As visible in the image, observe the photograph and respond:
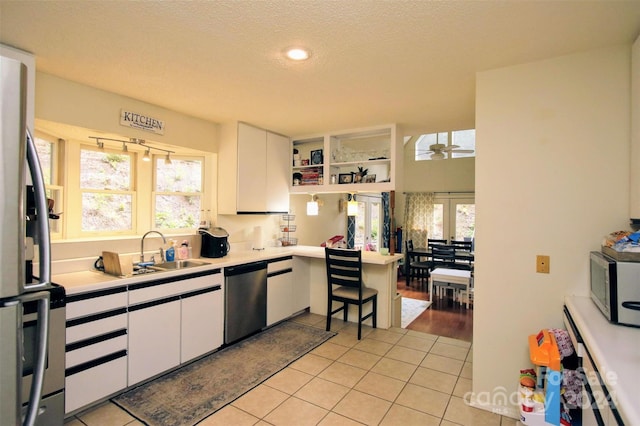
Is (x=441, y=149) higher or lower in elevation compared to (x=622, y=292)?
higher

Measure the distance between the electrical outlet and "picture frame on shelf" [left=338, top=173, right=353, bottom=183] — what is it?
2236 mm

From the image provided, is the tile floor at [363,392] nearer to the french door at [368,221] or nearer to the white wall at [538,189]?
the white wall at [538,189]

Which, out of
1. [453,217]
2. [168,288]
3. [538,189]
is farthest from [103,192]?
[453,217]

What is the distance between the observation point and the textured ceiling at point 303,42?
1.60m

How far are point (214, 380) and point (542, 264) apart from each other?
2.60 m

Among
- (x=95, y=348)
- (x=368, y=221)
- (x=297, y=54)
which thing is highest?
(x=297, y=54)

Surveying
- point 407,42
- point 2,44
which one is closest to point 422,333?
point 407,42

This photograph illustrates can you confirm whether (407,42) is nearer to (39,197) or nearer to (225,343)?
(39,197)

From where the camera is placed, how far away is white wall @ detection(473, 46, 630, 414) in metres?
1.96

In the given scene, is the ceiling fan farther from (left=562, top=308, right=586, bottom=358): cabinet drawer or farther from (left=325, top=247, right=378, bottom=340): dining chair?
(left=562, top=308, right=586, bottom=358): cabinet drawer

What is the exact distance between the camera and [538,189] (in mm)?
2127

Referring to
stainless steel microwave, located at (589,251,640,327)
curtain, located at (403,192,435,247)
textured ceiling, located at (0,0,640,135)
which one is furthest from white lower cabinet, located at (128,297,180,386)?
curtain, located at (403,192,435,247)

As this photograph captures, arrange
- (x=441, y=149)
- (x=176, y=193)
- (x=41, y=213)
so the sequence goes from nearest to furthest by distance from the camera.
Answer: (x=41, y=213), (x=176, y=193), (x=441, y=149)

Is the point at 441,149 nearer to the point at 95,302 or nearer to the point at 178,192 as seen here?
the point at 178,192
